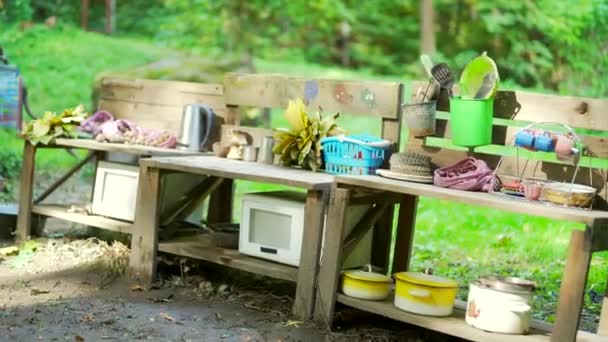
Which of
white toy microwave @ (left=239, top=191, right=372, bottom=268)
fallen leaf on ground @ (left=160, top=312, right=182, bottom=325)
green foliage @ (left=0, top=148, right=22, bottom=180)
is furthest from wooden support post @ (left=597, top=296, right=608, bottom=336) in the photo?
green foliage @ (left=0, top=148, right=22, bottom=180)

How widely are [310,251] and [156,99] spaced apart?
246 cm

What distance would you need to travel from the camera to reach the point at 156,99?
21.9 feet

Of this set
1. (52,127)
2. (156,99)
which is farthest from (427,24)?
(52,127)

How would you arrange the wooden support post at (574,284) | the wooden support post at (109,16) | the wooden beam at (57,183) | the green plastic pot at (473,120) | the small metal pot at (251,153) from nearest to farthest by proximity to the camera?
1. the wooden support post at (574,284)
2. the green plastic pot at (473,120)
3. the small metal pot at (251,153)
4. the wooden beam at (57,183)
5. the wooden support post at (109,16)

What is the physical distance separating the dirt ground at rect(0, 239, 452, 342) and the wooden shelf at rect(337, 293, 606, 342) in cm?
Result: 20

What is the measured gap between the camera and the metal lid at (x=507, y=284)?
13.7ft

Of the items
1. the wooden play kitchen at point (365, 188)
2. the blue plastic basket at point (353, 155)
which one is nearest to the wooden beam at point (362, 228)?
the wooden play kitchen at point (365, 188)

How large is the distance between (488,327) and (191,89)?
3218 mm

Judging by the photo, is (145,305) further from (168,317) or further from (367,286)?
(367,286)

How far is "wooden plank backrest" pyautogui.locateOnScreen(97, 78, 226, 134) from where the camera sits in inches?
251

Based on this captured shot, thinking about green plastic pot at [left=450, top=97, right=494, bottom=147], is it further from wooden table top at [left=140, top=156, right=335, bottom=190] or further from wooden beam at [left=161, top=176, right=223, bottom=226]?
wooden beam at [left=161, top=176, right=223, bottom=226]

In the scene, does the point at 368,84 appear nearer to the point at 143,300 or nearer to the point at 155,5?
the point at 143,300

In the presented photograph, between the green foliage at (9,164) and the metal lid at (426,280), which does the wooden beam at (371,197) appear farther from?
the green foliage at (9,164)

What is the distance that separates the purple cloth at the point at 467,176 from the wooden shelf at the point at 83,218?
91.2 inches
